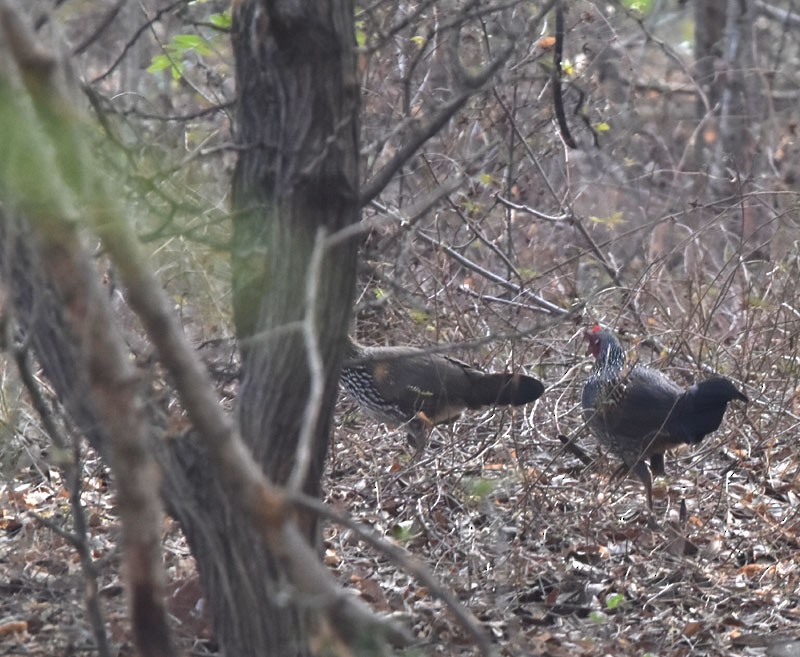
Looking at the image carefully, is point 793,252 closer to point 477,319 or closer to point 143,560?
point 477,319

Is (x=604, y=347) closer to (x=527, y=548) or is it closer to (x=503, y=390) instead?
(x=503, y=390)

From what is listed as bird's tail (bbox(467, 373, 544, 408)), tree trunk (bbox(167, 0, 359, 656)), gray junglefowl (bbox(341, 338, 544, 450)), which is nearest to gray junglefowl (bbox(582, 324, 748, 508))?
bird's tail (bbox(467, 373, 544, 408))

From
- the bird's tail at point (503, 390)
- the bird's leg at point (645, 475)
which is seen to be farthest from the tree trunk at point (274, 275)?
the bird's leg at point (645, 475)

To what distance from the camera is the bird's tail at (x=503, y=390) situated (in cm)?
672

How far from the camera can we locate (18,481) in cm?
690

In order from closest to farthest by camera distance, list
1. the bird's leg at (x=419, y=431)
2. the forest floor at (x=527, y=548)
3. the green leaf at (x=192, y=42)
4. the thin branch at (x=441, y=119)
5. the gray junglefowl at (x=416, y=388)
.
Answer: the thin branch at (x=441, y=119) → the forest floor at (x=527, y=548) → the green leaf at (x=192, y=42) → the bird's leg at (x=419, y=431) → the gray junglefowl at (x=416, y=388)

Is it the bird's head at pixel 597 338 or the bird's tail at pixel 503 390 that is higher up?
the bird's head at pixel 597 338

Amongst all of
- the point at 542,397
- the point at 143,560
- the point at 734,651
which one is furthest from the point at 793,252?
the point at 143,560

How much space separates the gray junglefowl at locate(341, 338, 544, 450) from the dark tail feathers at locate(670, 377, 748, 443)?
91cm

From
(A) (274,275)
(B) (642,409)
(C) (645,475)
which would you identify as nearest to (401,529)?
(C) (645,475)

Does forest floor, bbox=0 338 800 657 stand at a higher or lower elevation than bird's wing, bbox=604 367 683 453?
lower

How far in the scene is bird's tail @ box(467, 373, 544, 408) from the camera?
6.72 m

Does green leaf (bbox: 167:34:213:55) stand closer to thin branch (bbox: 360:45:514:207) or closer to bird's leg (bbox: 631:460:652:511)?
thin branch (bbox: 360:45:514:207)

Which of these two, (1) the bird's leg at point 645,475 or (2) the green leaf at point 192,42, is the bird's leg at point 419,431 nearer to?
(1) the bird's leg at point 645,475
